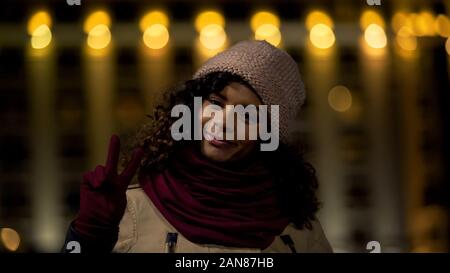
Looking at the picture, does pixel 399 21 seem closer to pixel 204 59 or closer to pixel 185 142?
pixel 204 59

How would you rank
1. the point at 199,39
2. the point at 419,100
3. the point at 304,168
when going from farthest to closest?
the point at 419,100, the point at 199,39, the point at 304,168

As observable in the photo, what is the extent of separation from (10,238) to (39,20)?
0.44 metres

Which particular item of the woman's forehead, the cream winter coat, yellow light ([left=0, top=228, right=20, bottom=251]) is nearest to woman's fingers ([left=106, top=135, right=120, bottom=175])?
the cream winter coat

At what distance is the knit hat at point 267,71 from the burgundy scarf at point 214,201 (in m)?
0.13

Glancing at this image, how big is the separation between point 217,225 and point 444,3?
2.27 ft

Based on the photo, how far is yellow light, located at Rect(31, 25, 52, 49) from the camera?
52.4 inches

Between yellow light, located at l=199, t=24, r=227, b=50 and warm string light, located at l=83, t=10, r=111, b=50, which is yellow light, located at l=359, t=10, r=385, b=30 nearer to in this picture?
yellow light, located at l=199, t=24, r=227, b=50

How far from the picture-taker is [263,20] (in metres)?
1.40

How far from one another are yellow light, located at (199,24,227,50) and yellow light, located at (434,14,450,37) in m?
0.46

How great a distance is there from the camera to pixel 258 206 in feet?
3.66

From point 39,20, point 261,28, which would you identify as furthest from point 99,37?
point 261,28

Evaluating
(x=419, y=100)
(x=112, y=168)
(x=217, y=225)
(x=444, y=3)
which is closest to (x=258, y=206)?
(x=217, y=225)

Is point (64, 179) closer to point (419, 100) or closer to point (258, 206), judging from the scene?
point (258, 206)

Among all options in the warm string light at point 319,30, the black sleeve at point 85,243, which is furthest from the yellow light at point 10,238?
the warm string light at point 319,30
